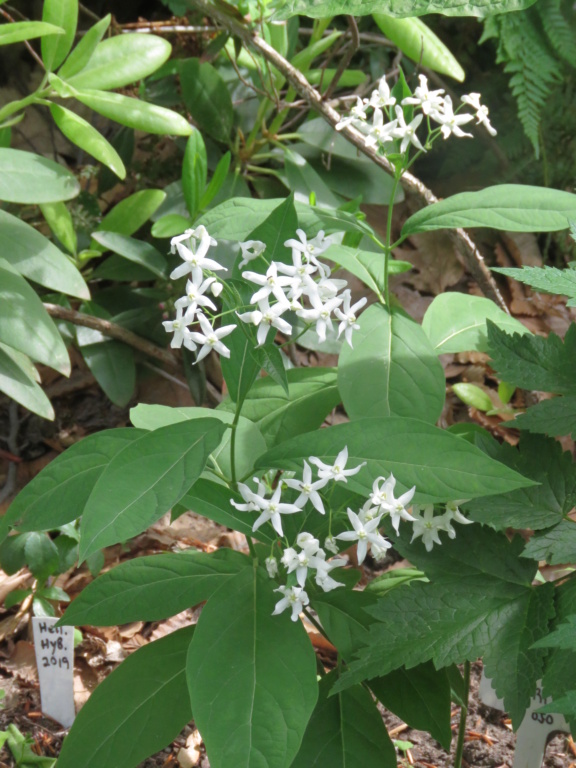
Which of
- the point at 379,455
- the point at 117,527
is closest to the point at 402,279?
the point at 379,455

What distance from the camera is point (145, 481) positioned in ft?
2.56

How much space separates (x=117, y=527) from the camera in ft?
2.38

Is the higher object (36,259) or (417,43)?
(417,43)

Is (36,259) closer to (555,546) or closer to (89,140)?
(89,140)

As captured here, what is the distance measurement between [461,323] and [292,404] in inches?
11.9

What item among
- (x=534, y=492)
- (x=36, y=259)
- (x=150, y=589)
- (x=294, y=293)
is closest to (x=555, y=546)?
(x=534, y=492)

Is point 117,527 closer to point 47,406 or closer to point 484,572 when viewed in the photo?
point 484,572

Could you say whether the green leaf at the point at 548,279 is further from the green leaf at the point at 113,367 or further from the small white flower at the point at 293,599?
the green leaf at the point at 113,367

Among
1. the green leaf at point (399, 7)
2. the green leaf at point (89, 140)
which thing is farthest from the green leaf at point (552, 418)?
the green leaf at point (89, 140)

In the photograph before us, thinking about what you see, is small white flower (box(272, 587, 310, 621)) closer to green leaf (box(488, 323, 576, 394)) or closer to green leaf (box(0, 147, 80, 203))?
green leaf (box(488, 323, 576, 394))

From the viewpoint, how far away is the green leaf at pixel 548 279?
0.80 m

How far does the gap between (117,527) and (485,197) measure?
2.27 feet

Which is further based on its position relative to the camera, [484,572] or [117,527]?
[484,572]

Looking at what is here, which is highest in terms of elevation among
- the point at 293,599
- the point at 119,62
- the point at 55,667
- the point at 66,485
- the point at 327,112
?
the point at 119,62
